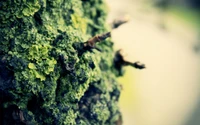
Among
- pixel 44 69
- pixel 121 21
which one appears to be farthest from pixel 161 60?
pixel 44 69

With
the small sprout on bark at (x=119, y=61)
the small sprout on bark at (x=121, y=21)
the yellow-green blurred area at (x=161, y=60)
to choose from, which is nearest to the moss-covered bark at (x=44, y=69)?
the small sprout on bark at (x=119, y=61)

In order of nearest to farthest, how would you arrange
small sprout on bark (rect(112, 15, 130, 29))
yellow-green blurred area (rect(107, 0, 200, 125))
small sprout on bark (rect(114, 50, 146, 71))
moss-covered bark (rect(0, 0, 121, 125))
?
moss-covered bark (rect(0, 0, 121, 125)) → small sprout on bark (rect(114, 50, 146, 71)) → small sprout on bark (rect(112, 15, 130, 29)) → yellow-green blurred area (rect(107, 0, 200, 125))

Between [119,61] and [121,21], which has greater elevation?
[121,21]

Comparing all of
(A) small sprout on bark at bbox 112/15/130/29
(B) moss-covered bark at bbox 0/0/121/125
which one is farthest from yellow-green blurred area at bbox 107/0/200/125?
(B) moss-covered bark at bbox 0/0/121/125

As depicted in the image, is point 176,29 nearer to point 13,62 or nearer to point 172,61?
point 172,61

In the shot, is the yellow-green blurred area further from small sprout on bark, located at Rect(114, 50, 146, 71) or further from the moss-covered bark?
the moss-covered bark

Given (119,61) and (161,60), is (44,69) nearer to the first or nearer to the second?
(119,61)

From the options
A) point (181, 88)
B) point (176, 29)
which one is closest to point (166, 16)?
point (176, 29)
